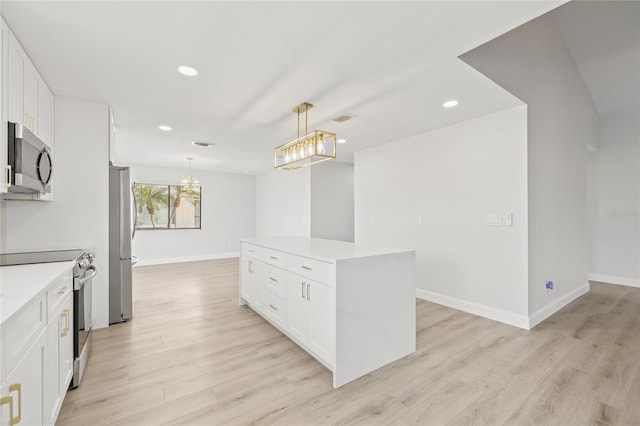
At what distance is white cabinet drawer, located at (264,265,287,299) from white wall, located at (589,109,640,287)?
18.6ft

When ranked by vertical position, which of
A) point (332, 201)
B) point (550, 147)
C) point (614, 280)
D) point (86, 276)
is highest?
point (550, 147)

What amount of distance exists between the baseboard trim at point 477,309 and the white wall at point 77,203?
399 centimetres

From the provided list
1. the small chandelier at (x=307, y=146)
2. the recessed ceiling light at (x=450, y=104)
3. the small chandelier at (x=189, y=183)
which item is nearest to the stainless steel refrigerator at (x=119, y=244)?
the small chandelier at (x=307, y=146)

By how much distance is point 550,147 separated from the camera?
3.52m

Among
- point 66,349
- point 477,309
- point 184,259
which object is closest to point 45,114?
point 66,349

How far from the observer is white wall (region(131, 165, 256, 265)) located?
6.92 metres

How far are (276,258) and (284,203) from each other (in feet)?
14.3

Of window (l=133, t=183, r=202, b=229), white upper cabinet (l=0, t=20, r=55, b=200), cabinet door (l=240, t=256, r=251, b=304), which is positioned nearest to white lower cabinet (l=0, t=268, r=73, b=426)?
white upper cabinet (l=0, t=20, r=55, b=200)

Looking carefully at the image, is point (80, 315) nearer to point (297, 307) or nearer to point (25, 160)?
point (25, 160)

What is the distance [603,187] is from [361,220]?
4177 millimetres

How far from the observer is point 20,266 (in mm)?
1951

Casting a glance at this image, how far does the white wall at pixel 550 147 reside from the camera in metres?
2.92

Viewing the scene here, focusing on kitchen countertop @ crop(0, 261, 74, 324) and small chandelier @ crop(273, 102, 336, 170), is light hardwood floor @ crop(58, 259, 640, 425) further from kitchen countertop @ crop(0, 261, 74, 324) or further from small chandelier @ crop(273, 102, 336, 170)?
small chandelier @ crop(273, 102, 336, 170)

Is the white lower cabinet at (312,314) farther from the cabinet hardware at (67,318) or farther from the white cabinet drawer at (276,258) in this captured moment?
the cabinet hardware at (67,318)
